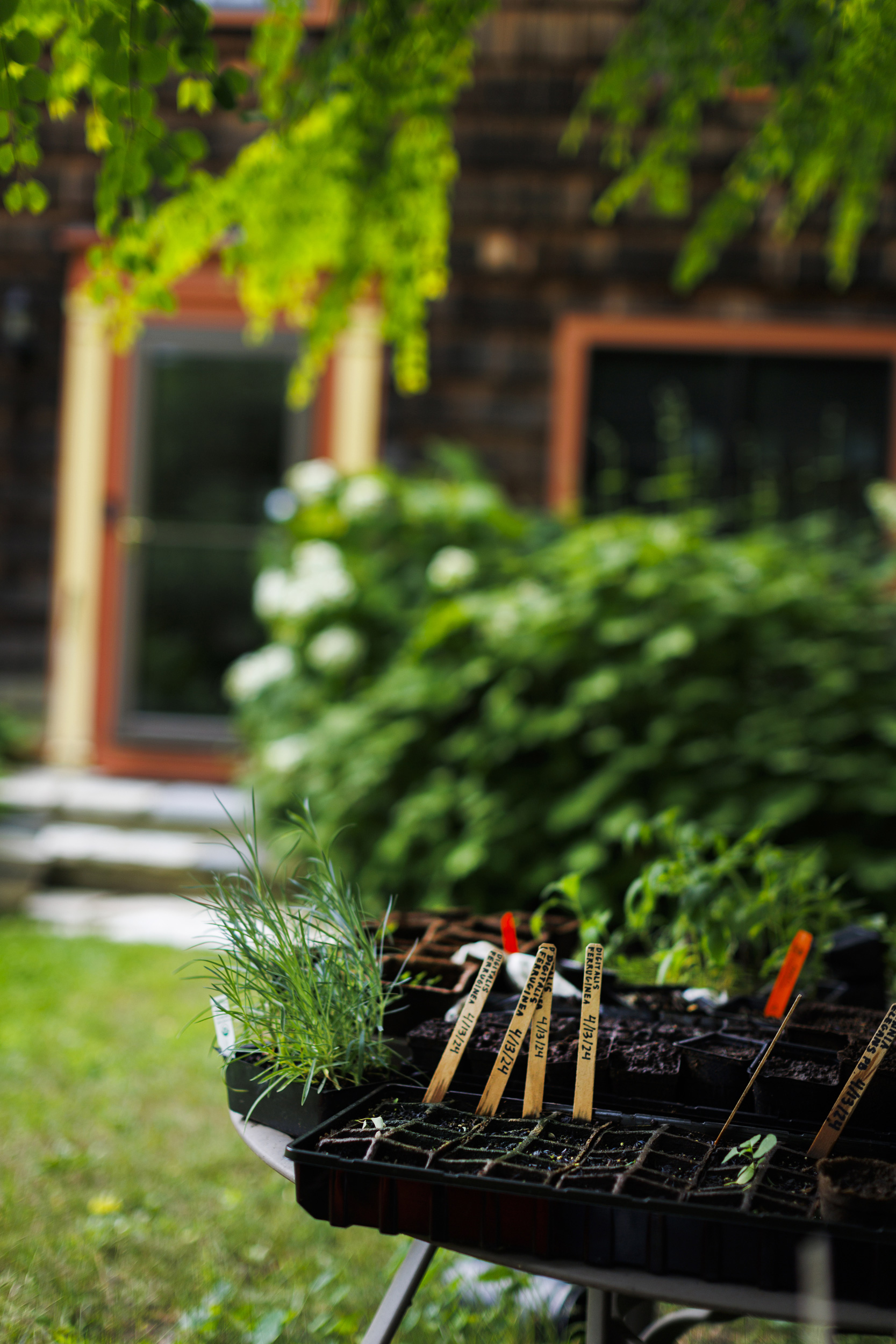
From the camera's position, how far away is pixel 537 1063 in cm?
132

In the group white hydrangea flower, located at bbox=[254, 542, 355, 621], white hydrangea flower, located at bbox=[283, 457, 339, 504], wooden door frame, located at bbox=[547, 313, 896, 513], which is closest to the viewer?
white hydrangea flower, located at bbox=[254, 542, 355, 621]

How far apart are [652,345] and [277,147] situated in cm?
369

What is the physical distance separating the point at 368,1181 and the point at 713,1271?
343 millimetres

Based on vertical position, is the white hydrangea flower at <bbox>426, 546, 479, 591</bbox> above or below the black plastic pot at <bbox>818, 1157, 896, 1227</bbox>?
above

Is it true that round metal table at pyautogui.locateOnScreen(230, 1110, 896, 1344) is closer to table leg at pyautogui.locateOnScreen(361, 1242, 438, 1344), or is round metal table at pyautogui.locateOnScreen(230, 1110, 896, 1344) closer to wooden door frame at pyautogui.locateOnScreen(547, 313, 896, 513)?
table leg at pyautogui.locateOnScreen(361, 1242, 438, 1344)

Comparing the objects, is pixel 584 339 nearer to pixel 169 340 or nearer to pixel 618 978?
pixel 169 340

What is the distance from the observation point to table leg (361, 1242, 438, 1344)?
131cm

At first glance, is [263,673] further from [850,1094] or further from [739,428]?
[850,1094]

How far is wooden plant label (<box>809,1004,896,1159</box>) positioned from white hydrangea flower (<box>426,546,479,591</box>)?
3081 millimetres

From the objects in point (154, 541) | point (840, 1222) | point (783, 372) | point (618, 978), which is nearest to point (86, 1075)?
point (618, 978)

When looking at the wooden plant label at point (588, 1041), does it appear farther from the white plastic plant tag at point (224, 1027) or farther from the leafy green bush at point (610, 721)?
the leafy green bush at point (610, 721)

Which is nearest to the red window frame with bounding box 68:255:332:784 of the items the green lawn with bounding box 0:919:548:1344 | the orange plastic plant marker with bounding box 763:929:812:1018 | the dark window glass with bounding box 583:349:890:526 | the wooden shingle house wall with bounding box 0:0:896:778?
the wooden shingle house wall with bounding box 0:0:896:778

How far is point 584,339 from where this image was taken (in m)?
5.80

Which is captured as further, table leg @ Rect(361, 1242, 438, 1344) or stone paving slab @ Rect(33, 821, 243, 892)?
stone paving slab @ Rect(33, 821, 243, 892)
